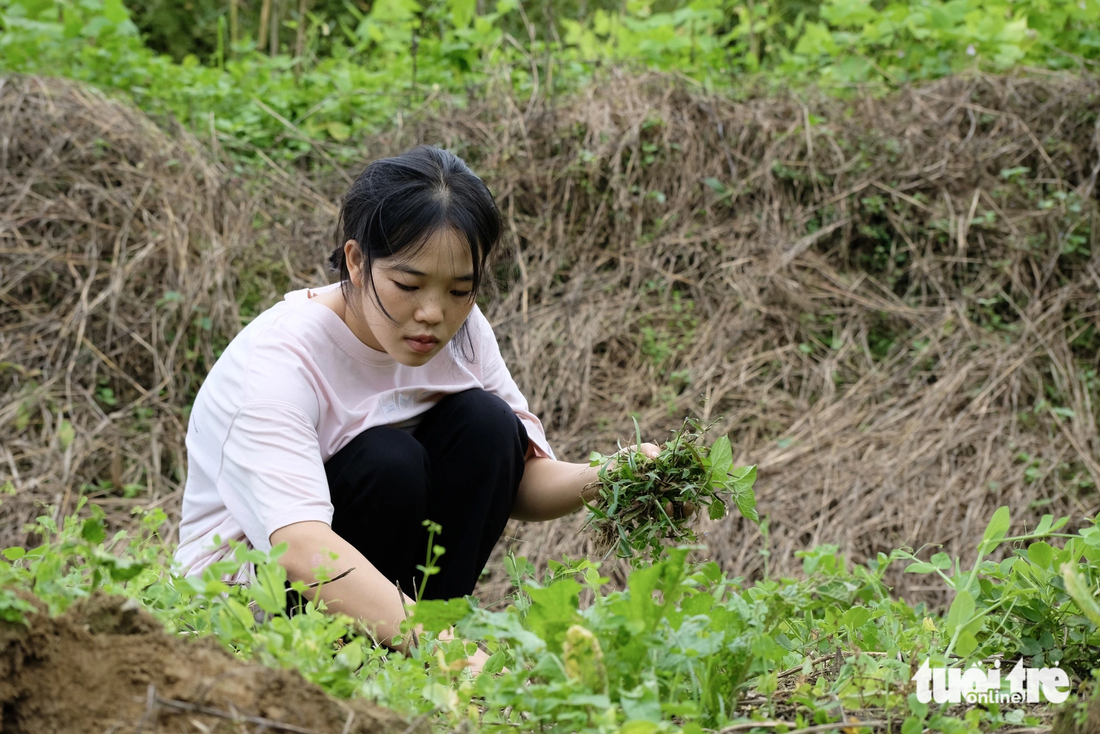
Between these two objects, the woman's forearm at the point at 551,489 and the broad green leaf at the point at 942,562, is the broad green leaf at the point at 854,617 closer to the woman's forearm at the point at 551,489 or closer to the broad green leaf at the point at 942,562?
the broad green leaf at the point at 942,562

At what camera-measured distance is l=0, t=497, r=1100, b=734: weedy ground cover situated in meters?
1.13

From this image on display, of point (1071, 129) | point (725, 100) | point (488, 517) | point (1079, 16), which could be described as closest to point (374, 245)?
point (488, 517)

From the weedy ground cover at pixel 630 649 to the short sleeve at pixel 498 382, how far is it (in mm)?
800

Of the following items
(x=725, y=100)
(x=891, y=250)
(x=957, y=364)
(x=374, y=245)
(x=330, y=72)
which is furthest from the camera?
(x=330, y=72)

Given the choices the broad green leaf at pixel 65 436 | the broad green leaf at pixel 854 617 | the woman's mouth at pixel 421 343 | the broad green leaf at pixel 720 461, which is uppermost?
the woman's mouth at pixel 421 343

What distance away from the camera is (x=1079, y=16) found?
4.53 meters

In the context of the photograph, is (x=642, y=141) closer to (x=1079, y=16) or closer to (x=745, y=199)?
(x=745, y=199)

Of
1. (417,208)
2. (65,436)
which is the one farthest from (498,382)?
(65,436)

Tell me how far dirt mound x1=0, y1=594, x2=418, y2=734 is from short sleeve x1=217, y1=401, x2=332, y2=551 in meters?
0.66

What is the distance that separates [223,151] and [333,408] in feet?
9.36

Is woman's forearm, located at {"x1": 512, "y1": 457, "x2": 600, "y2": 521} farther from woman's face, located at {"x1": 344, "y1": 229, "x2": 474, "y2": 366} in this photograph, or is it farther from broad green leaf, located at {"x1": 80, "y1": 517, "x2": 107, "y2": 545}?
broad green leaf, located at {"x1": 80, "y1": 517, "x2": 107, "y2": 545}

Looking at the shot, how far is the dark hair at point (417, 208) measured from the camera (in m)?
1.93

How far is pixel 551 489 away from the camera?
2188 millimetres

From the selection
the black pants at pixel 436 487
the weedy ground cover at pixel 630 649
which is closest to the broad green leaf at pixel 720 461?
the weedy ground cover at pixel 630 649
